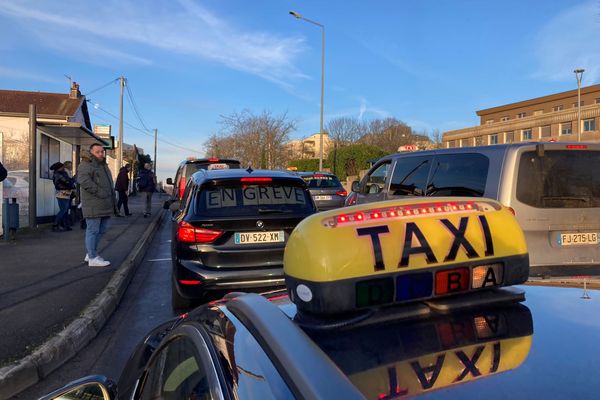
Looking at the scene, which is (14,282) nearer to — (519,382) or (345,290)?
(345,290)

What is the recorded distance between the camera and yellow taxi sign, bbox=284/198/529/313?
59.6 inches

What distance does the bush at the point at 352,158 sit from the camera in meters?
35.8

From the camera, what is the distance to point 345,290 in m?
1.51

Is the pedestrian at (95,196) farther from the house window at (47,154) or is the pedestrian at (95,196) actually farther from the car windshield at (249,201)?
the house window at (47,154)

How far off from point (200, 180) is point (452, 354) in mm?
4318

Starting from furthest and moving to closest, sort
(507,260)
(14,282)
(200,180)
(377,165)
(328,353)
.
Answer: (377,165) → (14,282) → (200,180) → (507,260) → (328,353)

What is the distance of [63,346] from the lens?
4172 millimetres

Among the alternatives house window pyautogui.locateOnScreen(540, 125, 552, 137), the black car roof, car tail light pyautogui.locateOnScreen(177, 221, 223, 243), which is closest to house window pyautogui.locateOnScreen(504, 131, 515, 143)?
house window pyautogui.locateOnScreen(540, 125, 552, 137)

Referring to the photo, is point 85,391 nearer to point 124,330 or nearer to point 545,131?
point 124,330

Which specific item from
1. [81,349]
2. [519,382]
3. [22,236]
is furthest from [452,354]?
[22,236]

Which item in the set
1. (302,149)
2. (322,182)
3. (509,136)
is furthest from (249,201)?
(509,136)

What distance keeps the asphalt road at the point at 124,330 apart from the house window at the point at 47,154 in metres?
7.09

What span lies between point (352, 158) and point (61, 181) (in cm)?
2692

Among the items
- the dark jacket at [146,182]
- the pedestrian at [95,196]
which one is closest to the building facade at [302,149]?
the dark jacket at [146,182]
